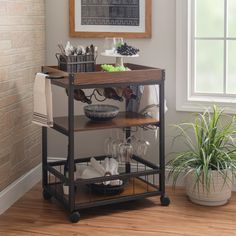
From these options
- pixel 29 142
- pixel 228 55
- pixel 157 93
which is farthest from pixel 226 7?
pixel 29 142

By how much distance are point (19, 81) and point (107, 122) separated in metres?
0.71

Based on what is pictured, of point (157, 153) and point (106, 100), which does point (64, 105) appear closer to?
point (106, 100)

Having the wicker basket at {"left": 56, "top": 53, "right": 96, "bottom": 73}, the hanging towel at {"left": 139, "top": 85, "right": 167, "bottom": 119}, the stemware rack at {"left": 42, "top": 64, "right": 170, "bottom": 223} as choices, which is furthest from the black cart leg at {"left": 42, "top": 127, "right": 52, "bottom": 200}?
the hanging towel at {"left": 139, "top": 85, "right": 167, "bottom": 119}

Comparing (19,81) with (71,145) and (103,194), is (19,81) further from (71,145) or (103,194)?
(103,194)

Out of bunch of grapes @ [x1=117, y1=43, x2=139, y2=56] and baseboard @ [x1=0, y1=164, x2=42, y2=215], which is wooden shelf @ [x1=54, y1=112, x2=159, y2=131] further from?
baseboard @ [x1=0, y1=164, x2=42, y2=215]

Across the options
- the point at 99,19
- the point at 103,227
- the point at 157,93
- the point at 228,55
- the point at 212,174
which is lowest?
the point at 103,227

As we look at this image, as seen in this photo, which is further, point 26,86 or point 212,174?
point 26,86

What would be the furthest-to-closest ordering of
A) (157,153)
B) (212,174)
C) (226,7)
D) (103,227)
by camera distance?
1. (157,153)
2. (226,7)
3. (212,174)
4. (103,227)

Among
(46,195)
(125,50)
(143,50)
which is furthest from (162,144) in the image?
(46,195)

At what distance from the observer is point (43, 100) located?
3.51 meters

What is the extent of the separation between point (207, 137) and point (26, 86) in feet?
4.30

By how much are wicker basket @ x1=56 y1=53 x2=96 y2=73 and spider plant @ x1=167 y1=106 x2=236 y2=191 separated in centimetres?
79

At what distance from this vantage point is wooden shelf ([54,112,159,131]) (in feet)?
11.7

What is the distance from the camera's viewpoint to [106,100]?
13.9ft
